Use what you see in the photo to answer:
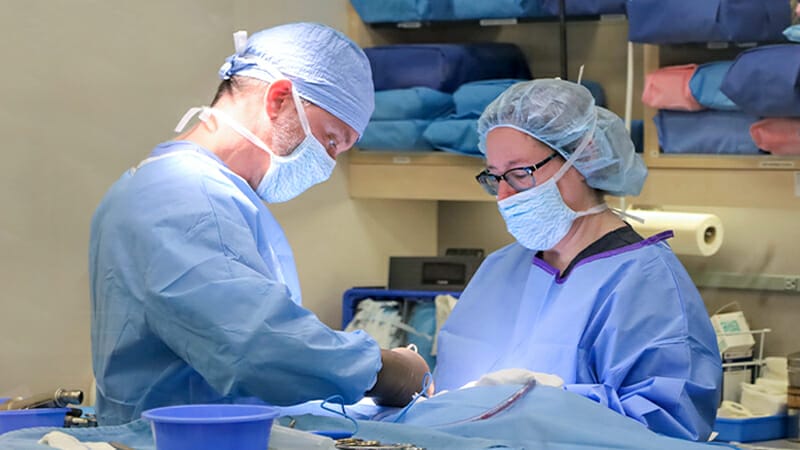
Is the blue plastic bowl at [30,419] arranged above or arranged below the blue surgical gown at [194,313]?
below

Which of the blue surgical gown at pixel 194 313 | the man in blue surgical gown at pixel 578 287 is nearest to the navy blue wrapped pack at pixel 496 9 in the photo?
the man in blue surgical gown at pixel 578 287

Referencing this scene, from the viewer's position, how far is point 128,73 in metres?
2.91

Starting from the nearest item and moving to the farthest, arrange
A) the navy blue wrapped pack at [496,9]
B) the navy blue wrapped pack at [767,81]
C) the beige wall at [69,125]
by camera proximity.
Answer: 1. the beige wall at [69,125]
2. the navy blue wrapped pack at [767,81]
3. the navy blue wrapped pack at [496,9]

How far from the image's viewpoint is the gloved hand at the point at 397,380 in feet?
6.57

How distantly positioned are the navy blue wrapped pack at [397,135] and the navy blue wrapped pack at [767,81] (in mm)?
1049

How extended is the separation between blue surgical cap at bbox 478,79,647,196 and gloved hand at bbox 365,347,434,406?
678 millimetres

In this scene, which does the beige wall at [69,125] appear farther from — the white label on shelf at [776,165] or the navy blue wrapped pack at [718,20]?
the white label on shelf at [776,165]

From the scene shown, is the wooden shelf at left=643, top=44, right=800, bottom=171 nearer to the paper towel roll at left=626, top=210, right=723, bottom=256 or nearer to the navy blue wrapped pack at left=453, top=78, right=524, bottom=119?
the paper towel roll at left=626, top=210, right=723, bottom=256

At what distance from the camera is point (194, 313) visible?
177 centimetres

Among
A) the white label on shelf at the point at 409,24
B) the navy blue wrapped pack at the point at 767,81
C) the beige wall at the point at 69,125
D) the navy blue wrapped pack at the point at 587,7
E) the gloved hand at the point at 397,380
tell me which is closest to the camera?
the gloved hand at the point at 397,380

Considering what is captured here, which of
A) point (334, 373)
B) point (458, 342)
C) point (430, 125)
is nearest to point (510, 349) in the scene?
point (458, 342)

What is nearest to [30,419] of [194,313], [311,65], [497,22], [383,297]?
[194,313]

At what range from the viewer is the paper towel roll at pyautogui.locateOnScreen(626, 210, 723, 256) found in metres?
3.41

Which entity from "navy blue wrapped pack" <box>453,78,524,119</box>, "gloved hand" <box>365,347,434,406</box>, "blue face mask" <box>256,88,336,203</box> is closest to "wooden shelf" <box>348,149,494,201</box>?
"navy blue wrapped pack" <box>453,78,524,119</box>
